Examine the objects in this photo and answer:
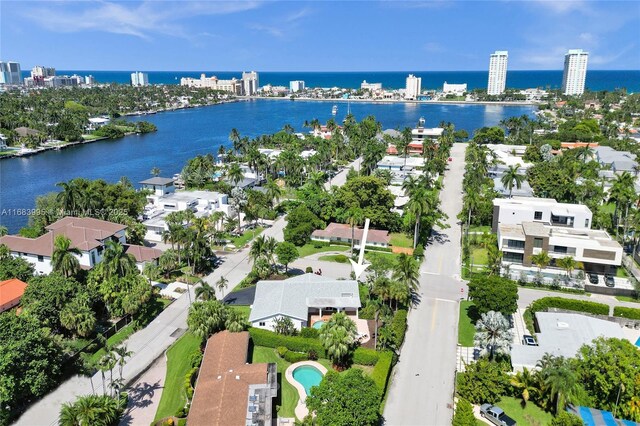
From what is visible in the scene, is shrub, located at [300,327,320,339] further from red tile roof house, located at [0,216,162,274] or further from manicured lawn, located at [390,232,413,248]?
manicured lawn, located at [390,232,413,248]

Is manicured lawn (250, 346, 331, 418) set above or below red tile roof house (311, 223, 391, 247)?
below

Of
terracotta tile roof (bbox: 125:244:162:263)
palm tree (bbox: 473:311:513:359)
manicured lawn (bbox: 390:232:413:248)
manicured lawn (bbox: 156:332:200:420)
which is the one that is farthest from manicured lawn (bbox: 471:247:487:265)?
terracotta tile roof (bbox: 125:244:162:263)

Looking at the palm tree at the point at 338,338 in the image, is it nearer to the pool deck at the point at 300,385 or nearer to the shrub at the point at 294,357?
the pool deck at the point at 300,385

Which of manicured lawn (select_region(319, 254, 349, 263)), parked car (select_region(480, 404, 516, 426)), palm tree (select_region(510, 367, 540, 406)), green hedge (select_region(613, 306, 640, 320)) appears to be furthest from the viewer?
manicured lawn (select_region(319, 254, 349, 263))

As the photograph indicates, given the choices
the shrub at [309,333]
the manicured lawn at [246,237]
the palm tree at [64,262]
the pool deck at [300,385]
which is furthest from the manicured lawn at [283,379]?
the manicured lawn at [246,237]

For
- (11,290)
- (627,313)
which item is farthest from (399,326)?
(11,290)
